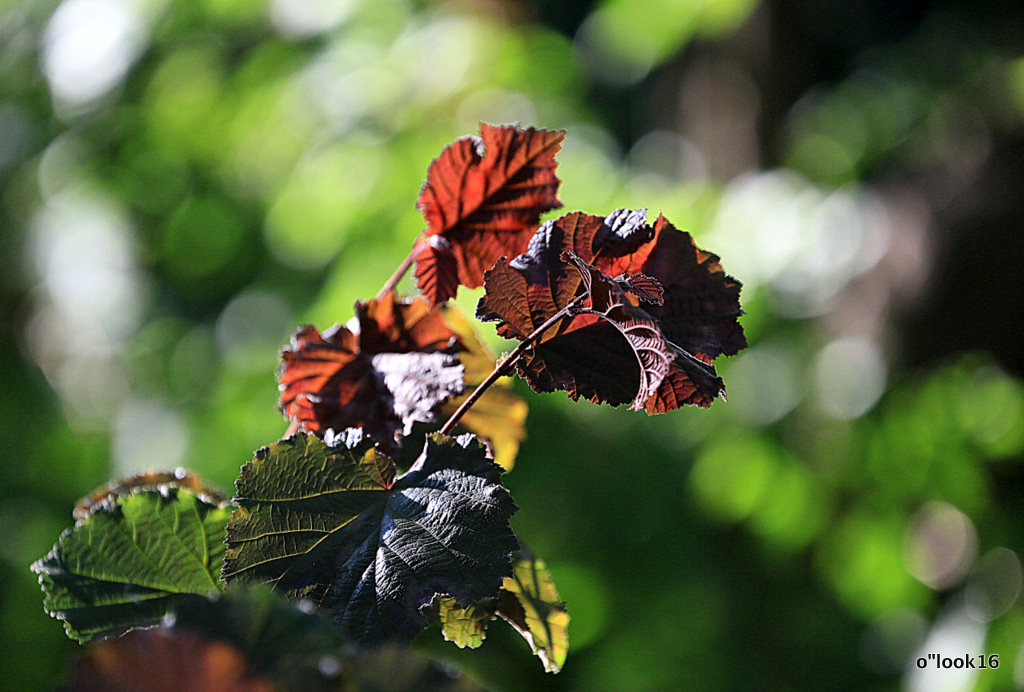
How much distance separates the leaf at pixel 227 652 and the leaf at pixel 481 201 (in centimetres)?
14

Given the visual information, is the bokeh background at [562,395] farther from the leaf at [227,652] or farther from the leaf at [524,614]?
the leaf at [227,652]

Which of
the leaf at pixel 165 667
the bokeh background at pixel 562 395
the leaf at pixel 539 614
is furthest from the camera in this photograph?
the bokeh background at pixel 562 395

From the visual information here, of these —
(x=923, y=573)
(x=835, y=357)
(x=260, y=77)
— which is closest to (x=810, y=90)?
(x=835, y=357)

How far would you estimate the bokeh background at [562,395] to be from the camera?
1497 millimetres

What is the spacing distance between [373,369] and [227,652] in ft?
0.49

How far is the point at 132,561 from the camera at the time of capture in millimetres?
Answer: 231

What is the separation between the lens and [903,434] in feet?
Result: 5.04

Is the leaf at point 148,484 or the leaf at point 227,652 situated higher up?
the leaf at point 227,652

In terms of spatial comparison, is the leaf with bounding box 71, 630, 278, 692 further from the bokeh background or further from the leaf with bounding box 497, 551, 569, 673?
the bokeh background

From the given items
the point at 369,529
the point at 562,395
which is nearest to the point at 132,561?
the point at 369,529

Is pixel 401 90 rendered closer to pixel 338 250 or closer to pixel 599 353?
pixel 338 250

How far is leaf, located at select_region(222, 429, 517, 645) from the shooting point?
0.21 metres

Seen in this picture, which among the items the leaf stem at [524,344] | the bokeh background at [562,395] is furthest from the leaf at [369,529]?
the bokeh background at [562,395]

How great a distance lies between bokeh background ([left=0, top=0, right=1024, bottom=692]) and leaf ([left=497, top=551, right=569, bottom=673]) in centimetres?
116
